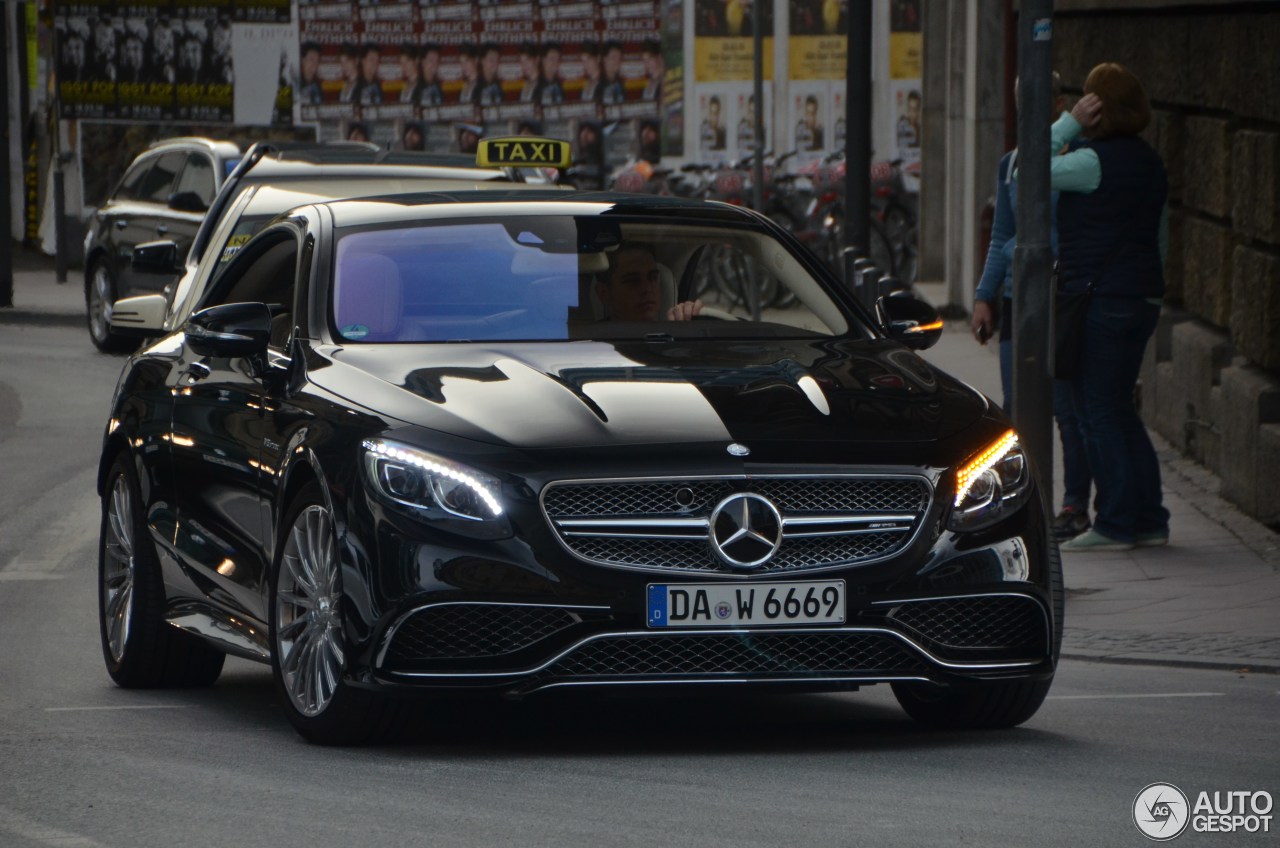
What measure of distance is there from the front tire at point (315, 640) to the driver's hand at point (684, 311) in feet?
4.70

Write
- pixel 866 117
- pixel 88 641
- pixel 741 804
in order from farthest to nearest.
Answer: pixel 866 117 < pixel 88 641 < pixel 741 804

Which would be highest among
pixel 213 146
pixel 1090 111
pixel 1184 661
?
pixel 1090 111

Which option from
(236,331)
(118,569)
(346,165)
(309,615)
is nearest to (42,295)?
(346,165)

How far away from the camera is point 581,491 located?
6746 mm

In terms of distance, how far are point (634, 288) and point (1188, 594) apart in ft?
10.9

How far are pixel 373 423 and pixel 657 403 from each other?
705 millimetres

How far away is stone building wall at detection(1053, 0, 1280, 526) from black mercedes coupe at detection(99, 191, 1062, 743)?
4.48 m

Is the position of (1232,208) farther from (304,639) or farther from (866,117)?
(304,639)

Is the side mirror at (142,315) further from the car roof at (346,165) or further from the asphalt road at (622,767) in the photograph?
the car roof at (346,165)

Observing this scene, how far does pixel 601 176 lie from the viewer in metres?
30.4

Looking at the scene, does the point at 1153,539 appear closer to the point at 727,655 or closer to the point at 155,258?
the point at 155,258

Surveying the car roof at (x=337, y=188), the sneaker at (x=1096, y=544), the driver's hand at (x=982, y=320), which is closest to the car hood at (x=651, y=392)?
the driver's hand at (x=982, y=320)

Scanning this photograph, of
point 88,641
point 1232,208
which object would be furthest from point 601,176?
point 88,641

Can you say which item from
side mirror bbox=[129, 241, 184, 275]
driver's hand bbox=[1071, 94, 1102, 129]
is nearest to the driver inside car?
driver's hand bbox=[1071, 94, 1102, 129]
